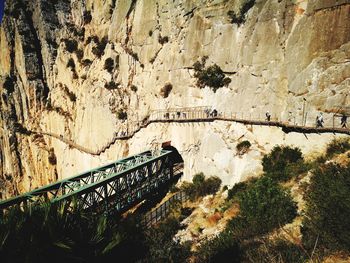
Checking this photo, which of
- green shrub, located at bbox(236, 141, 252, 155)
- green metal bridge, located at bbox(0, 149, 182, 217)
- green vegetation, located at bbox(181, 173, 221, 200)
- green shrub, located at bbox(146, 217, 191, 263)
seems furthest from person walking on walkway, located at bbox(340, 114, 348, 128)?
green metal bridge, located at bbox(0, 149, 182, 217)

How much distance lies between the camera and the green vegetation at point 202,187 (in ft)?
83.7

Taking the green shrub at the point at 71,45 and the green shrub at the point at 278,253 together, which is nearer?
the green shrub at the point at 278,253

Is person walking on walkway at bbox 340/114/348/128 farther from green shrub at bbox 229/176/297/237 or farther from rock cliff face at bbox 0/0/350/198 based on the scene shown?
green shrub at bbox 229/176/297/237

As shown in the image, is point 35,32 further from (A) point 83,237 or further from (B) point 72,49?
(A) point 83,237

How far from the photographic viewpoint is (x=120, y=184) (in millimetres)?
24891

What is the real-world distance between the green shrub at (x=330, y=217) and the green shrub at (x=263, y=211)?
1.70 metres

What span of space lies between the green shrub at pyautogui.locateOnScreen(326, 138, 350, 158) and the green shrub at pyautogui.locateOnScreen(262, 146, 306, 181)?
6.62 feet

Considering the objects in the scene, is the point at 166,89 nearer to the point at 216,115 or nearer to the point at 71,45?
the point at 216,115

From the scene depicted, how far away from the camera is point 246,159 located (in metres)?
24.2

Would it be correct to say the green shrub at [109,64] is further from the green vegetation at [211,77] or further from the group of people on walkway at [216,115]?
the green vegetation at [211,77]

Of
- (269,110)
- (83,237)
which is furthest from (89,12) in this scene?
(83,237)

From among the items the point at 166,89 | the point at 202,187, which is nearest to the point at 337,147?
the point at 202,187

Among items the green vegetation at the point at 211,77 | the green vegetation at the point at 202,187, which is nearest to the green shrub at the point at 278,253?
the green vegetation at the point at 202,187

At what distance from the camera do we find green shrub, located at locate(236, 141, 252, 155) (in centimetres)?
2422
